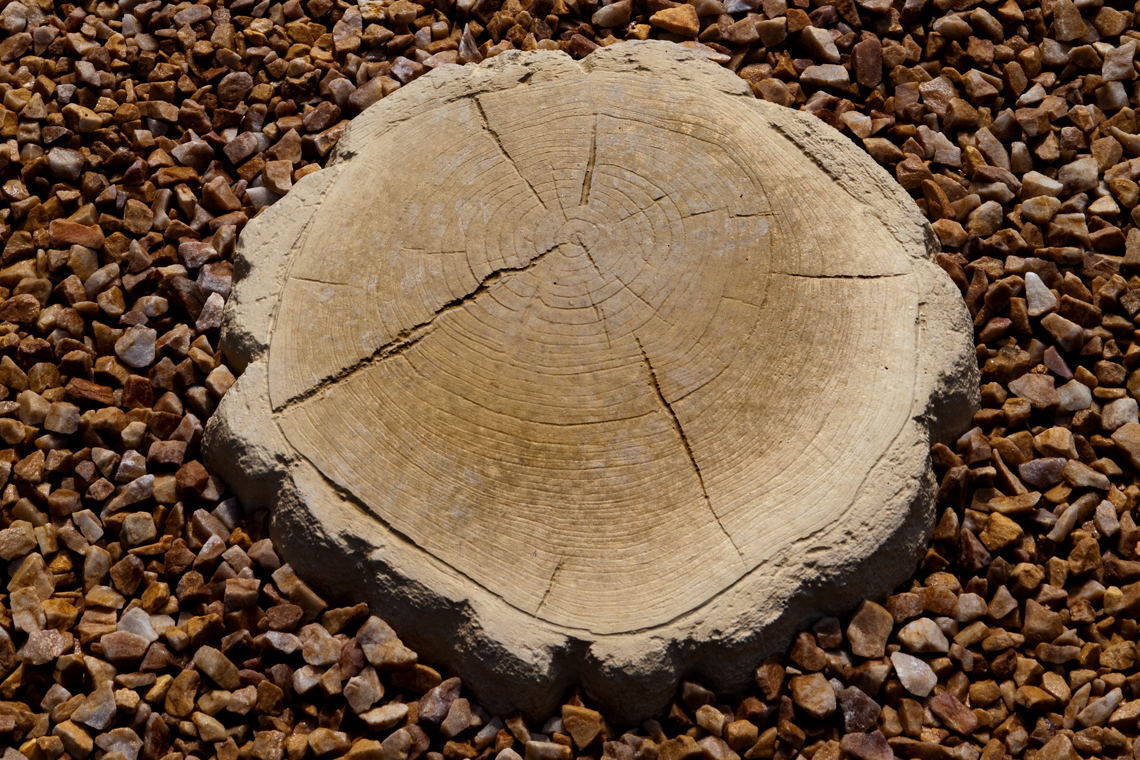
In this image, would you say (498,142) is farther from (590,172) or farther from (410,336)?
(410,336)

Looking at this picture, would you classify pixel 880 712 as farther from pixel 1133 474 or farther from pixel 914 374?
pixel 1133 474

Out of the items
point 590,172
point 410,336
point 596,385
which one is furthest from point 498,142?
point 596,385

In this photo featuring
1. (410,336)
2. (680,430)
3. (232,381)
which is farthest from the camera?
(232,381)

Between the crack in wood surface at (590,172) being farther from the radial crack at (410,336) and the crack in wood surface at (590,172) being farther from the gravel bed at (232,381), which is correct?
the gravel bed at (232,381)

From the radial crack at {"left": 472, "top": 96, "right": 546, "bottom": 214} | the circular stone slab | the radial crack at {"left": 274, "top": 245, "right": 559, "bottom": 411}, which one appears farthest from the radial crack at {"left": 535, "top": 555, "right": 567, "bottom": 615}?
the radial crack at {"left": 472, "top": 96, "right": 546, "bottom": 214}

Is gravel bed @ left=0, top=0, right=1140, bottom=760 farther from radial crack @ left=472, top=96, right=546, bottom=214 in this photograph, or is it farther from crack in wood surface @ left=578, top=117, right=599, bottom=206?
crack in wood surface @ left=578, top=117, right=599, bottom=206

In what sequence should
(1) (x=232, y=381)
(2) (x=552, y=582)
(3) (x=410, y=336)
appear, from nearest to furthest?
1. (2) (x=552, y=582)
2. (3) (x=410, y=336)
3. (1) (x=232, y=381)
